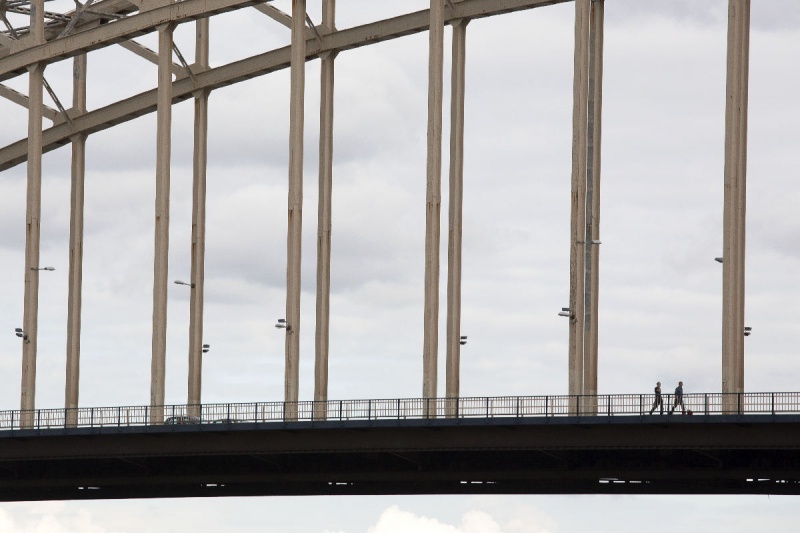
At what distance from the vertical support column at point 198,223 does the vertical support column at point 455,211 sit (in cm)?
1215

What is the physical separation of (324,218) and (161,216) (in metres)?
6.01

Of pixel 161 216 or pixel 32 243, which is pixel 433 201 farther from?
pixel 32 243

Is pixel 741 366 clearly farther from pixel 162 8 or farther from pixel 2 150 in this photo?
pixel 2 150

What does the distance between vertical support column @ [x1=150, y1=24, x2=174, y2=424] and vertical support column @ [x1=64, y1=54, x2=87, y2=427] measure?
7.69 meters

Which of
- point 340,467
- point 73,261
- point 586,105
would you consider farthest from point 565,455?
point 73,261

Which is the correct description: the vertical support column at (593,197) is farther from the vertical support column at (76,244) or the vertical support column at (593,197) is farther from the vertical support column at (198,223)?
the vertical support column at (76,244)

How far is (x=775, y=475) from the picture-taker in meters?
63.1

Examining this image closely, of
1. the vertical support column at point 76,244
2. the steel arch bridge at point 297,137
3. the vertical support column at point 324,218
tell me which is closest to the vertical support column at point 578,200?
the steel arch bridge at point 297,137

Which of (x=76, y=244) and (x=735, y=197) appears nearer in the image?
(x=735, y=197)

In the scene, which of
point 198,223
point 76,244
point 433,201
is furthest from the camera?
point 76,244

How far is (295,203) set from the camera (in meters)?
75.2

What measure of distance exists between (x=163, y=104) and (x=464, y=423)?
2131 cm

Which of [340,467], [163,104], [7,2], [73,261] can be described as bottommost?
[340,467]

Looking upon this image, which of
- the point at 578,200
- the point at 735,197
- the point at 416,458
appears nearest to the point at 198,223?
the point at 578,200
